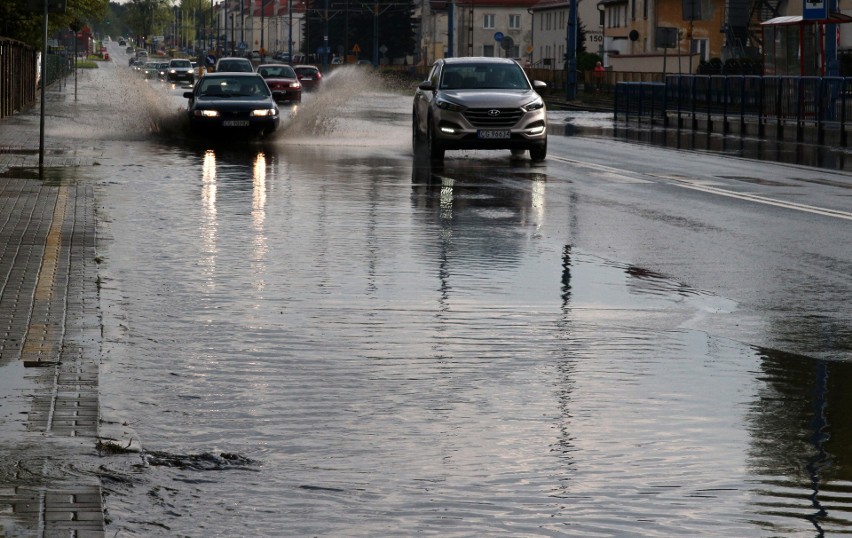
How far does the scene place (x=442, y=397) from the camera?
7680 mm

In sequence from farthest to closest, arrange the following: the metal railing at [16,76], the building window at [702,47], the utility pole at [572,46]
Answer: the building window at [702,47]
the utility pole at [572,46]
the metal railing at [16,76]

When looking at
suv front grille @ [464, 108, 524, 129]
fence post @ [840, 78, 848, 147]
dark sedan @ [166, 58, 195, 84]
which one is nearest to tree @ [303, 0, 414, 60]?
dark sedan @ [166, 58, 195, 84]

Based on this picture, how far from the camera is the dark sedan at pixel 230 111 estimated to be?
31.8 meters

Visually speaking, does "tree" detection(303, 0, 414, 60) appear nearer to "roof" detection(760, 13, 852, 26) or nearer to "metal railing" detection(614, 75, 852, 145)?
"roof" detection(760, 13, 852, 26)

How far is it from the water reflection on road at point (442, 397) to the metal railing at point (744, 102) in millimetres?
22611

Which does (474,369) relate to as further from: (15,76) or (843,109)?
(15,76)

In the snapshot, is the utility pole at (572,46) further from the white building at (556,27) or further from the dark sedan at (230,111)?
the white building at (556,27)

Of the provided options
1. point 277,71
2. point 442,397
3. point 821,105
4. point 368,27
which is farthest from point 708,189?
point 368,27

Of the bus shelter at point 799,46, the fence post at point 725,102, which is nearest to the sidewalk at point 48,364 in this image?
the fence post at point 725,102

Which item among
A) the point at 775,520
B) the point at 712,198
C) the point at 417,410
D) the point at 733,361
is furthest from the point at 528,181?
the point at 775,520

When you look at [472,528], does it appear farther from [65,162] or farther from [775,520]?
[65,162]

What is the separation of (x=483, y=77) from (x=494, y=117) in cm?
179

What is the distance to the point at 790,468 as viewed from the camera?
637cm

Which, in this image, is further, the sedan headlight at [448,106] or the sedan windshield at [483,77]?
the sedan windshield at [483,77]
